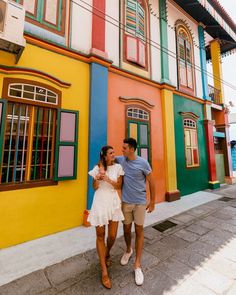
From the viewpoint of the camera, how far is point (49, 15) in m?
4.19

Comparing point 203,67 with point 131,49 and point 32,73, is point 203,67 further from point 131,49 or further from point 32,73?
point 32,73

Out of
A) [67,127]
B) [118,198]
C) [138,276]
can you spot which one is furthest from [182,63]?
[138,276]

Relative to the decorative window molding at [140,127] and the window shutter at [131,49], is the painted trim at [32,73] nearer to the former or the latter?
the decorative window molding at [140,127]

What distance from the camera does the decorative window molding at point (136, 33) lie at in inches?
222

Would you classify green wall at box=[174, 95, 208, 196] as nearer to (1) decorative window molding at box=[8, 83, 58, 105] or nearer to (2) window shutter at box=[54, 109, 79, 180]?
(2) window shutter at box=[54, 109, 79, 180]

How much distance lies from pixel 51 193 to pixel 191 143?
20.4 feet

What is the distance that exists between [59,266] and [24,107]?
3169mm

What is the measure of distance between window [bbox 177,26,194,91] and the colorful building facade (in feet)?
0.35

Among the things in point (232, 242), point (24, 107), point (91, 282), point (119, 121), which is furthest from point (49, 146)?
point (232, 242)

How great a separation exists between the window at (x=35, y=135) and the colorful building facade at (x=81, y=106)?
21 millimetres

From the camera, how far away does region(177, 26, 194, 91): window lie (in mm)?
7525

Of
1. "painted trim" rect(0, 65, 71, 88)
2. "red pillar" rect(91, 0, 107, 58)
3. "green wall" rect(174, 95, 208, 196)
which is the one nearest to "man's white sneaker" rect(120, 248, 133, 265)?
"painted trim" rect(0, 65, 71, 88)

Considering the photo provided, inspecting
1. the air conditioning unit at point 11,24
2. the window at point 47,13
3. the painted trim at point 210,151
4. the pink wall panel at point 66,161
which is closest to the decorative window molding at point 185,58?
the painted trim at point 210,151

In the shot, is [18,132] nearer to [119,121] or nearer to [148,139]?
[119,121]
